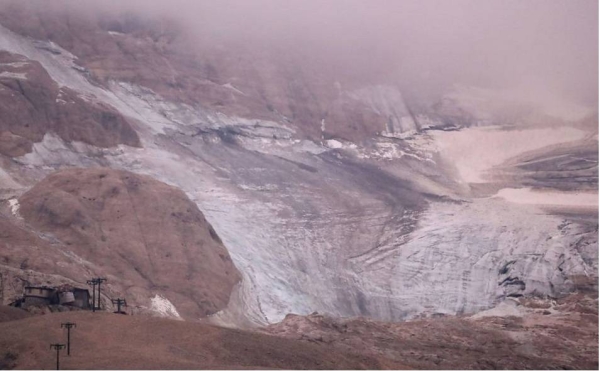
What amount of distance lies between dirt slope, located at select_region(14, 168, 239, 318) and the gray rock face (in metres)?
2.42

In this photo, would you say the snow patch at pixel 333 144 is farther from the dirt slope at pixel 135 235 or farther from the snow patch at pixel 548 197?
the dirt slope at pixel 135 235

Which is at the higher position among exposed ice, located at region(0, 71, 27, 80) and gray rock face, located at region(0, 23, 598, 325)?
exposed ice, located at region(0, 71, 27, 80)

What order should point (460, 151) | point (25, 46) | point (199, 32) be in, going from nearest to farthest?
1. point (25, 46)
2. point (460, 151)
3. point (199, 32)

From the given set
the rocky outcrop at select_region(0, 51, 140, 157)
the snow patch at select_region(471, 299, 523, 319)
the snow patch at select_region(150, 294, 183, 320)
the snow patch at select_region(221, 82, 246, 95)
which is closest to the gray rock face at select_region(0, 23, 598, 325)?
the rocky outcrop at select_region(0, 51, 140, 157)

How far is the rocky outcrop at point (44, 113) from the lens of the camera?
92.2 m

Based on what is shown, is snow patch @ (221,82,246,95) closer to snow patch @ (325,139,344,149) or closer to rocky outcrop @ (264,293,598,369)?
snow patch @ (325,139,344,149)

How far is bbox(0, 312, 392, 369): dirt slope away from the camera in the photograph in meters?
50.9

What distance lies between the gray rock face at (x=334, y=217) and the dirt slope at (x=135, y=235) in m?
2.42

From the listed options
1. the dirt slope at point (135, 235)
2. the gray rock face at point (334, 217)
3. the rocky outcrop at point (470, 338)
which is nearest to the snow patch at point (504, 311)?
the rocky outcrop at point (470, 338)

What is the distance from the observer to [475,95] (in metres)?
126

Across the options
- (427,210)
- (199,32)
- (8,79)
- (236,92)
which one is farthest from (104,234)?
(199,32)

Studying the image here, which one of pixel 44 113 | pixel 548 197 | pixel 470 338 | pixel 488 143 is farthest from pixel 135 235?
pixel 488 143

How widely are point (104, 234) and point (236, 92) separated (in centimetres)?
4474

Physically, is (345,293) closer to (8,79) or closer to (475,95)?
(8,79)
